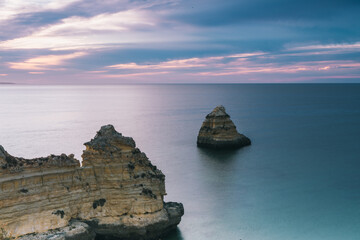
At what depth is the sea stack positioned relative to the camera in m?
68.8

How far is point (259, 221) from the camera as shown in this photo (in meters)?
36.4

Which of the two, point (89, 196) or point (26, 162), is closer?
point (26, 162)

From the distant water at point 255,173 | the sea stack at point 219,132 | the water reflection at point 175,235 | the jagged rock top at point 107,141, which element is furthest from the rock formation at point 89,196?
the sea stack at point 219,132

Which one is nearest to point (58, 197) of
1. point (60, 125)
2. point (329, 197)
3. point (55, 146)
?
point (329, 197)

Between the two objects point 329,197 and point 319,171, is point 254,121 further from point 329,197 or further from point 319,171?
point 329,197

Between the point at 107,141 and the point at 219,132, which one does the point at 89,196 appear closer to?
the point at 107,141

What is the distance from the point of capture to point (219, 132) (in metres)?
70.8

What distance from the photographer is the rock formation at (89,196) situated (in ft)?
80.6

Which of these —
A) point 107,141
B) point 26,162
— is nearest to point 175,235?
point 107,141

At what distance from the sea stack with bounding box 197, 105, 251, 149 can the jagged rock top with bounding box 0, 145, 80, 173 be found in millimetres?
44072

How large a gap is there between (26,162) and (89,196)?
5309 mm

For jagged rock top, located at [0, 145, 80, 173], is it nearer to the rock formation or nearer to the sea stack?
the rock formation

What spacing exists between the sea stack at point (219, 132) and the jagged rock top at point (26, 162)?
44072mm

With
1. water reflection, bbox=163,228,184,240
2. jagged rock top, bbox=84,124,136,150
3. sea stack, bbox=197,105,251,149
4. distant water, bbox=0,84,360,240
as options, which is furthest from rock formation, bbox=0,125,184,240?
sea stack, bbox=197,105,251,149
